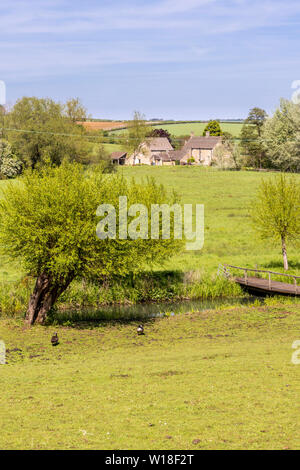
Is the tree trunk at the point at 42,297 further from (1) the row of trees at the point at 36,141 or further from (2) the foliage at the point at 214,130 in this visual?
(2) the foliage at the point at 214,130

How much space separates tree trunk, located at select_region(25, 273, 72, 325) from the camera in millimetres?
32219

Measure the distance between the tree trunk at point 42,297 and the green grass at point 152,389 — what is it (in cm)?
130

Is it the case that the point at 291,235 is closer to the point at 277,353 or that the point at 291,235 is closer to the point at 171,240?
the point at 171,240

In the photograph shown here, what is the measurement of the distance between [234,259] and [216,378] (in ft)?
118

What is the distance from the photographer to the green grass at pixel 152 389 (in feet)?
45.3

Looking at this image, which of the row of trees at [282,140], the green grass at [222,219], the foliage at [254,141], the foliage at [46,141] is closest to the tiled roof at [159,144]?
the foliage at [254,141]

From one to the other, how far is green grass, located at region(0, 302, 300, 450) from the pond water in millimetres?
4778

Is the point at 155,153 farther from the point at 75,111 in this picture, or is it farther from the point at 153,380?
the point at 153,380

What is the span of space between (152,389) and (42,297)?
1599cm

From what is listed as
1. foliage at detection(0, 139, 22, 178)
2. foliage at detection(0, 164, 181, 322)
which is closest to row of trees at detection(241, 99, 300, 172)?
foliage at detection(0, 139, 22, 178)

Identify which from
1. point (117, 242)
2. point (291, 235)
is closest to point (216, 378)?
point (117, 242)

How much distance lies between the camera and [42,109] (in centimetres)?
11619

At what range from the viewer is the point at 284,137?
355 feet

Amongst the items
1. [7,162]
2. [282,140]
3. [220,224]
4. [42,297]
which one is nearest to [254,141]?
[282,140]
